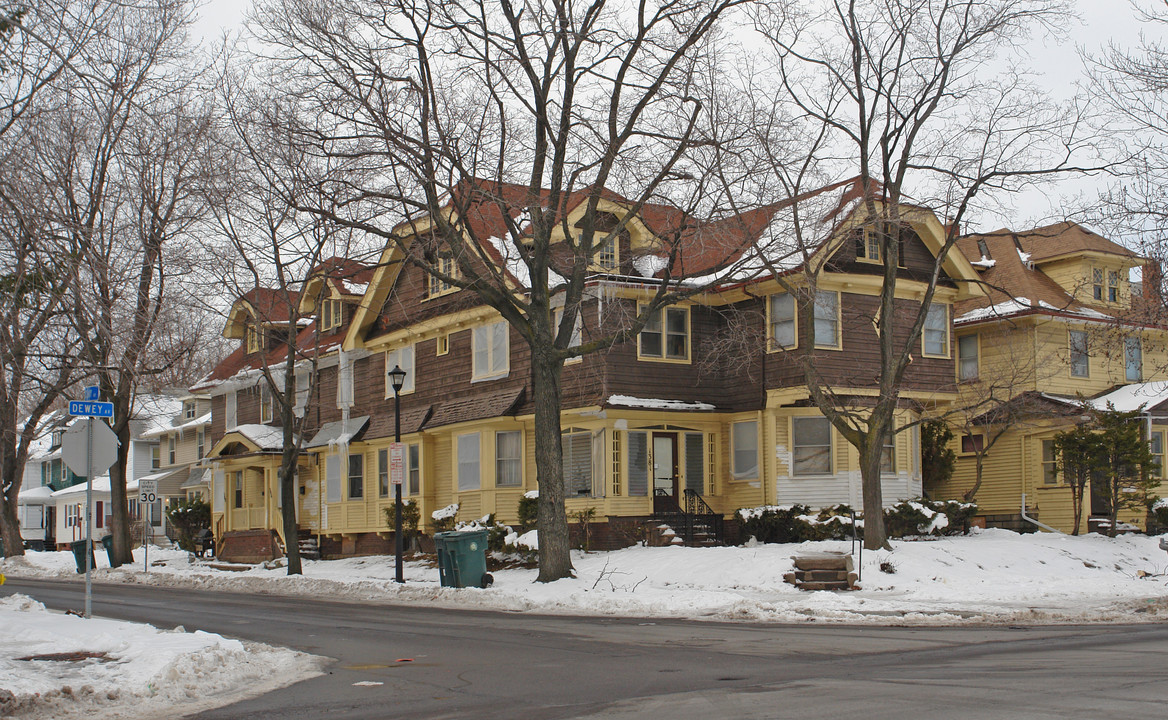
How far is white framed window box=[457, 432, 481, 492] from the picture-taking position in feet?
103

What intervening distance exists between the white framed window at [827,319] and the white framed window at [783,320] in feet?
1.86

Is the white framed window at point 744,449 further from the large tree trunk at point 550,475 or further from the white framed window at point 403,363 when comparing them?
the white framed window at point 403,363

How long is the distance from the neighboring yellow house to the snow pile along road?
22.7m

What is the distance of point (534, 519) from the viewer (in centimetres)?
2794

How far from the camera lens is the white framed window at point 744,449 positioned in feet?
94.3

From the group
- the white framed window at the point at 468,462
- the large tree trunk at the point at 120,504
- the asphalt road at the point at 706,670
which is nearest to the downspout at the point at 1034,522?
the white framed window at the point at 468,462

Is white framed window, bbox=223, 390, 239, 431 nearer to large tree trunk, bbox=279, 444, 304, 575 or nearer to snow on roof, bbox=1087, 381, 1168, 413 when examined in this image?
large tree trunk, bbox=279, 444, 304, 575

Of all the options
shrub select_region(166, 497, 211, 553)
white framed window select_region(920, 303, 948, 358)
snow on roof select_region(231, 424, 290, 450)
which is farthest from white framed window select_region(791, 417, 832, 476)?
shrub select_region(166, 497, 211, 553)

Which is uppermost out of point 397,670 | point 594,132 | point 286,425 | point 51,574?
point 594,132

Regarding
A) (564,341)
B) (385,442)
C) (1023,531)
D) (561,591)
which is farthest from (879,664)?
(385,442)

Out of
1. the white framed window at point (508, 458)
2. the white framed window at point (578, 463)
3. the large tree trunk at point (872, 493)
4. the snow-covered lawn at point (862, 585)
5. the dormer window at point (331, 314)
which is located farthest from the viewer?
the dormer window at point (331, 314)

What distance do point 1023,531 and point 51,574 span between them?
29151 millimetres

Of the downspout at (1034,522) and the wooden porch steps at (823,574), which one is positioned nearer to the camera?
the wooden porch steps at (823,574)

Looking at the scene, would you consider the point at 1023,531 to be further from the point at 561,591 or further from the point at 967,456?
the point at 561,591
